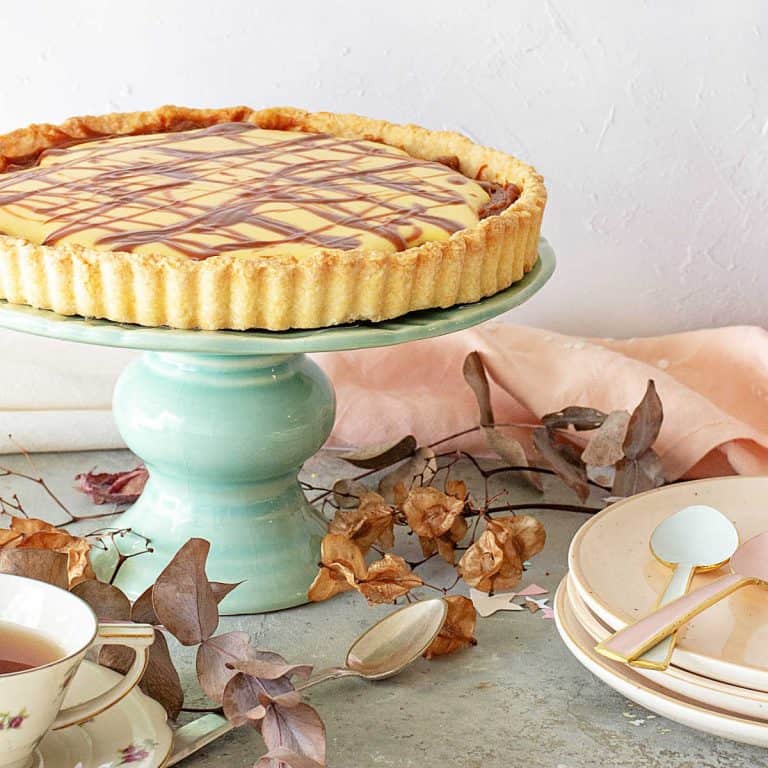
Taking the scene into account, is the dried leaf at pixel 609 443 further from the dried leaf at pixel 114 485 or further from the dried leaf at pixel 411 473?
the dried leaf at pixel 114 485

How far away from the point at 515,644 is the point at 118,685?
341mm

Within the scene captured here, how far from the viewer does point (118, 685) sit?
0.73 m

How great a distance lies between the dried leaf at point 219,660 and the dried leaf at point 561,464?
1.50 ft

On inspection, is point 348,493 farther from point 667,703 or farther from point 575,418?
point 667,703

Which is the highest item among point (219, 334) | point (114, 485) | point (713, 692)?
point (219, 334)

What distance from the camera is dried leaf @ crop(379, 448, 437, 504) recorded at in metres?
1.15

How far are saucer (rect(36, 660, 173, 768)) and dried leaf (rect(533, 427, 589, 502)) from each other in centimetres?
49

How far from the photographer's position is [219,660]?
2.57 feet

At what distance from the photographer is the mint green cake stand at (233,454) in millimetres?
999

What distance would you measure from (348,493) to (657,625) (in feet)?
1.40

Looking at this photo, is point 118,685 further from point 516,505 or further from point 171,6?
point 171,6

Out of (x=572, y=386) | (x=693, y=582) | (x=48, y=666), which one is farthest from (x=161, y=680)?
(x=572, y=386)

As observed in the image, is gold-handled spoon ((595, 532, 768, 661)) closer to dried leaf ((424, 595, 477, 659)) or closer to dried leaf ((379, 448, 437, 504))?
dried leaf ((424, 595, 477, 659))

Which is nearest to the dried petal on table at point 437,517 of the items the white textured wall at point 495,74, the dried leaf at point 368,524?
the dried leaf at point 368,524
